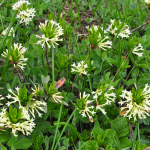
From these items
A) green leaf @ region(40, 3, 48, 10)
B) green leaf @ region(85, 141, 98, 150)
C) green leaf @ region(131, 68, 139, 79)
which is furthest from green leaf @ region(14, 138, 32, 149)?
green leaf @ region(40, 3, 48, 10)

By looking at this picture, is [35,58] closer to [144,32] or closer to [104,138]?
[104,138]

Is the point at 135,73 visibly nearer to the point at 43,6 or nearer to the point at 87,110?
the point at 87,110

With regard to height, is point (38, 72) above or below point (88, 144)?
above

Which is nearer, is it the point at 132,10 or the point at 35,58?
Answer: the point at 35,58

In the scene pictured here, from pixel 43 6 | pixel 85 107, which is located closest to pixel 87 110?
pixel 85 107

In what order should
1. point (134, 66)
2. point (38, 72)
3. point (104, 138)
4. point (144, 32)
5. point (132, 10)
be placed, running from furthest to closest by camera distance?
1. point (132, 10)
2. point (144, 32)
3. point (134, 66)
4. point (38, 72)
5. point (104, 138)

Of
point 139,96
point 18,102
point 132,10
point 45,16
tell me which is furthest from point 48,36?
point 132,10

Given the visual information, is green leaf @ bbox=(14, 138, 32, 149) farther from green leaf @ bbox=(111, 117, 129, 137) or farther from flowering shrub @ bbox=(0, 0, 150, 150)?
green leaf @ bbox=(111, 117, 129, 137)
